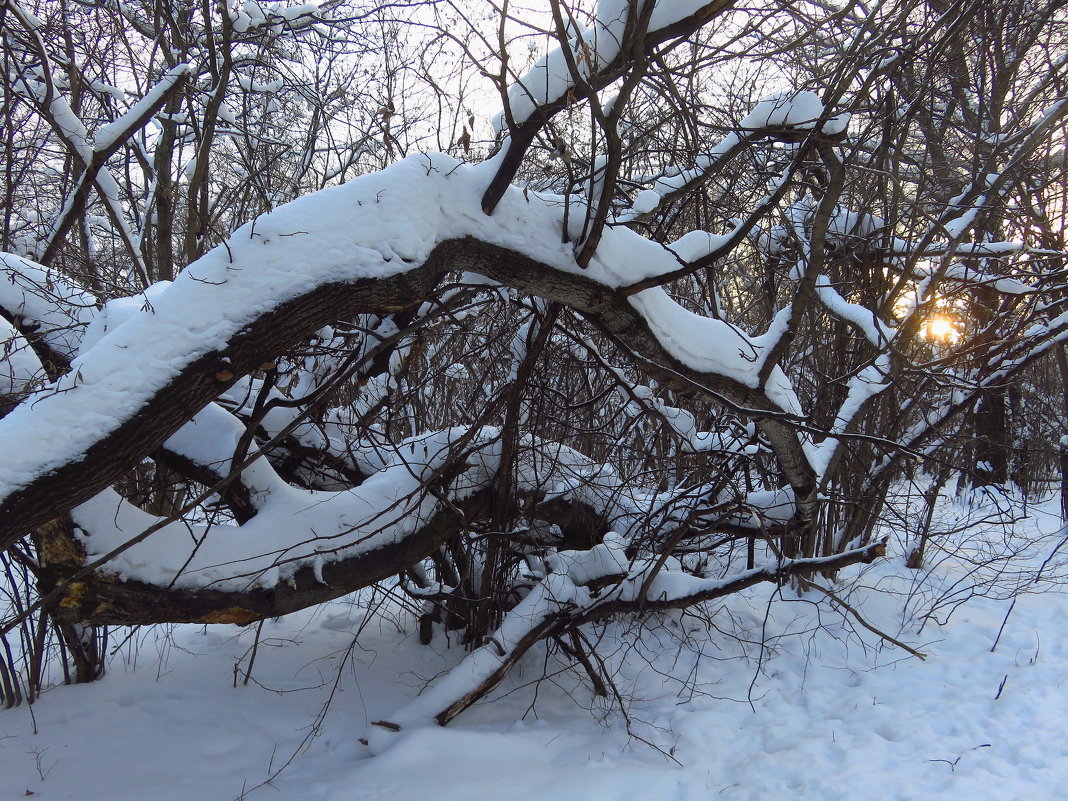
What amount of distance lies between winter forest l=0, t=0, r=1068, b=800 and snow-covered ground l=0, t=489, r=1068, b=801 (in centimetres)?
3

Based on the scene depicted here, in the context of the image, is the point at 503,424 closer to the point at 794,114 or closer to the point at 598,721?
the point at 598,721

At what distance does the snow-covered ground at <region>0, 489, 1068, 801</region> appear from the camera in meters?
2.88

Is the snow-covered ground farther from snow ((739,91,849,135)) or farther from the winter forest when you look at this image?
snow ((739,91,849,135))

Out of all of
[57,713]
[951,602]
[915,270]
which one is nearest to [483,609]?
[57,713]

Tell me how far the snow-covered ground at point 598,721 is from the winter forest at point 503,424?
0.03 meters

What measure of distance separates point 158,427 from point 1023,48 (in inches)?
259

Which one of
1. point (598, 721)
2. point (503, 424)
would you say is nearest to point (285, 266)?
point (503, 424)

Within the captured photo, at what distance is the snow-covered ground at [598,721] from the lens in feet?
9.46

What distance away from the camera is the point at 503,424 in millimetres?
3785

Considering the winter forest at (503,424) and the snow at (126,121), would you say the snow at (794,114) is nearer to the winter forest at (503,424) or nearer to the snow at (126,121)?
the winter forest at (503,424)

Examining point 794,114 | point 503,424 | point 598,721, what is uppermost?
point 794,114

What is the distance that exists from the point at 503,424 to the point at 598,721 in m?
1.69

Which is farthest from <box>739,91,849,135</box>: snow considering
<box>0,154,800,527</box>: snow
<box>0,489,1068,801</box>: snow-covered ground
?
<box>0,489,1068,801</box>: snow-covered ground

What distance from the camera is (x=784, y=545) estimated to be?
5.11 meters
